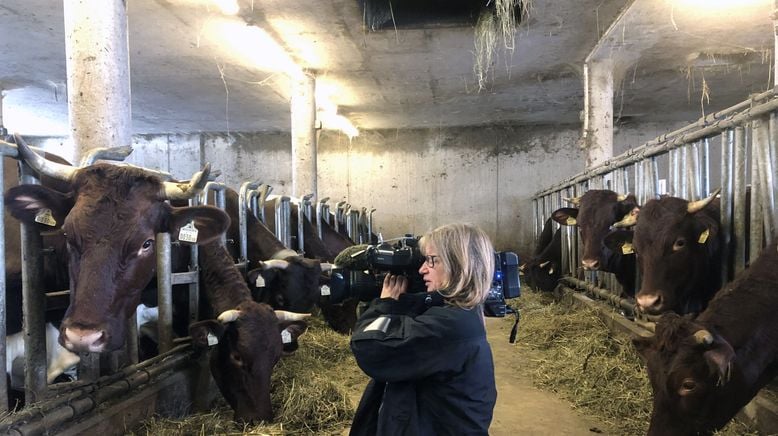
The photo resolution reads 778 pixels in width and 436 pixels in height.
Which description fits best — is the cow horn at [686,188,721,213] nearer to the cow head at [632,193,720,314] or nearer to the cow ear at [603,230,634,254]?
the cow head at [632,193,720,314]

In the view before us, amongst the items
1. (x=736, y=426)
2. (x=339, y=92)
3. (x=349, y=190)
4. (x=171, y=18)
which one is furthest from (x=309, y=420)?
(x=349, y=190)

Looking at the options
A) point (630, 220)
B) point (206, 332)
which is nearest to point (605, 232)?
point (630, 220)

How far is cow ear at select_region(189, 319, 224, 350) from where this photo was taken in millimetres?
3334

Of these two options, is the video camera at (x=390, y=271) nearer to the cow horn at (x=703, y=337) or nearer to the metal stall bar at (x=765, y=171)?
the cow horn at (x=703, y=337)

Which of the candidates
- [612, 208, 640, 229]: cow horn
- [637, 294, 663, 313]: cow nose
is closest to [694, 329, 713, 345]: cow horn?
[637, 294, 663, 313]: cow nose

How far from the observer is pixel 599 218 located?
545 cm

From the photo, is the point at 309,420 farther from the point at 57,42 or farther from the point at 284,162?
the point at 284,162

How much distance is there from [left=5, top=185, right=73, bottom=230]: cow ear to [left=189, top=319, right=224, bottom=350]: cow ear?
1044 millimetres

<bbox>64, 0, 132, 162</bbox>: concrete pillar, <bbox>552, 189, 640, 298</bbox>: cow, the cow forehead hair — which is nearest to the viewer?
the cow forehead hair

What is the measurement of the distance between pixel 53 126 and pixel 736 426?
1672cm

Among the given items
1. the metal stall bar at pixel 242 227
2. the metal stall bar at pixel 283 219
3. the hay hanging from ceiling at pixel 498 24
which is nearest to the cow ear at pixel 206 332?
the metal stall bar at pixel 242 227

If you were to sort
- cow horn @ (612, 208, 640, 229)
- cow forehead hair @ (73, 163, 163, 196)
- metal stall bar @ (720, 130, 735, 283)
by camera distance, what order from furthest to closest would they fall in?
cow horn @ (612, 208, 640, 229)
metal stall bar @ (720, 130, 735, 283)
cow forehead hair @ (73, 163, 163, 196)

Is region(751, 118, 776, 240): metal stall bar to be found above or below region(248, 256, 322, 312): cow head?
above

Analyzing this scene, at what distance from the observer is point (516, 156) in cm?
1430
